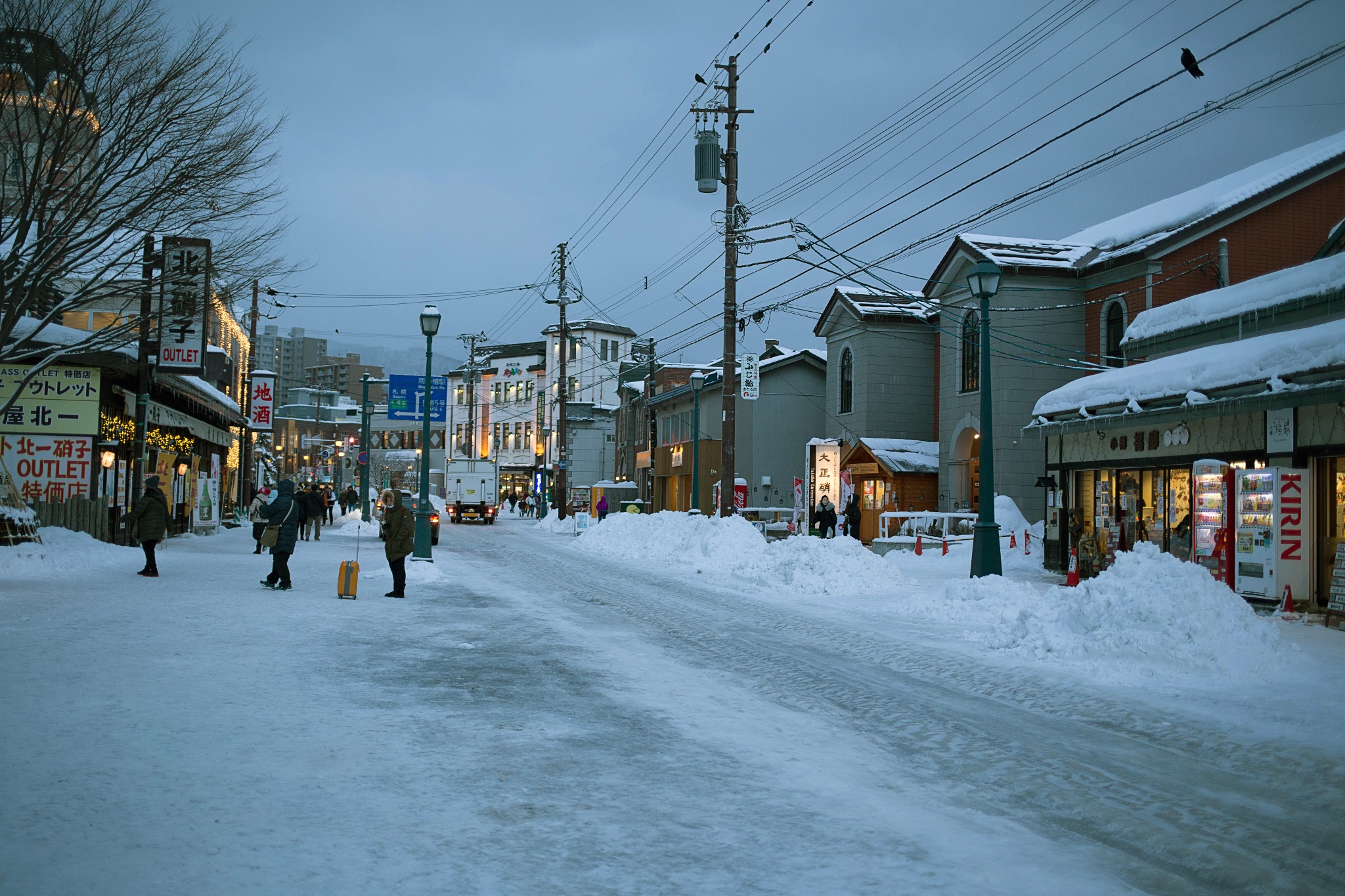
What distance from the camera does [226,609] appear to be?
13.3 meters

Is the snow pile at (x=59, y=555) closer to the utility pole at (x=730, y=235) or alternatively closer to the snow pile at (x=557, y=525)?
the utility pole at (x=730, y=235)

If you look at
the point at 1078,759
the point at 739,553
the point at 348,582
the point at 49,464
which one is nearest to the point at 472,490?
the point at 49,464

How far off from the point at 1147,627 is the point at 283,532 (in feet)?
41.1

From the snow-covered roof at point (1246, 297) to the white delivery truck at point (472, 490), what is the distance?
39.2 m

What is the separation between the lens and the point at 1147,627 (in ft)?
35.4

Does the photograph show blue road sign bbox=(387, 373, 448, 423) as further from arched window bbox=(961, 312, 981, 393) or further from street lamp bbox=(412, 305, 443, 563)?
arched window bbox=(961, 312, 981, 393)

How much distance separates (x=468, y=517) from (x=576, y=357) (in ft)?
113

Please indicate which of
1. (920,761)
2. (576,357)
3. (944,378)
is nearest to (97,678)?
(920,761)

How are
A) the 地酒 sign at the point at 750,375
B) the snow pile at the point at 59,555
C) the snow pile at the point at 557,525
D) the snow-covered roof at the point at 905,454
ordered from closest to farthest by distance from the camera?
the snow pile at the point at 59,555 < the 地酒 sign at the point at 750,375 < the snow-covered roof at the point at 905,454 < the snow pile at the point at 557,525

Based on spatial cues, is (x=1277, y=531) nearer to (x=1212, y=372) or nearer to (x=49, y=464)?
(x=1212, y=372)

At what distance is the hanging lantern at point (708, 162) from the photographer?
2628 centimetres

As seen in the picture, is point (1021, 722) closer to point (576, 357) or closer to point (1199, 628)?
point (1199, 628)

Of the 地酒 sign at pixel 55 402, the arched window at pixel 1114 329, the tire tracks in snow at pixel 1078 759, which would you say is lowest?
the tire tracks in snow at pixel 1078 759

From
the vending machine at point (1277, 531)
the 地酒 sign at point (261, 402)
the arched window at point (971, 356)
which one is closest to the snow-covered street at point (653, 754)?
the vending machine at point (1277, 531)
